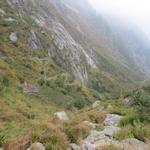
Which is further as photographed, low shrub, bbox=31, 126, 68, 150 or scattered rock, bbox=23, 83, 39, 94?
scattered rock, bbox=23, 83, 39, 94

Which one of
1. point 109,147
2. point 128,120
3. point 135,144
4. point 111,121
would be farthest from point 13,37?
point 109,147

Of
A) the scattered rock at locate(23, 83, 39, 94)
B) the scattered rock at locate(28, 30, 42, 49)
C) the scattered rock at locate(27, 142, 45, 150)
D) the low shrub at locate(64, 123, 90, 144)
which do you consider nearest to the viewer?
the scattered rock at locate(27, 142, 45, 150)

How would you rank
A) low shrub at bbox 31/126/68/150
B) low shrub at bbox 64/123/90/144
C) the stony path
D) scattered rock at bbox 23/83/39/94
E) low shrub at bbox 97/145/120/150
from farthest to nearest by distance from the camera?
scattered rock at bbox 23/83/39/94, low shrub at bbox 64/123/90/144, the stony path, low shrub at bbox 97/145/120/150, low shrub at bbox 31/126/68/150

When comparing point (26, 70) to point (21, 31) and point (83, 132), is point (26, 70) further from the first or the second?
point (83, 132)

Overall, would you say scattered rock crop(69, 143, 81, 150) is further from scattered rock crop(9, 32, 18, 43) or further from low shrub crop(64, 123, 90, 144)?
scattered rock crop(9, 32, 18, 43)

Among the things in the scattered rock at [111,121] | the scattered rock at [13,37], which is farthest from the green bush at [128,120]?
the scattered rock at [13,37]

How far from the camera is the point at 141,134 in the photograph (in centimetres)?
1408

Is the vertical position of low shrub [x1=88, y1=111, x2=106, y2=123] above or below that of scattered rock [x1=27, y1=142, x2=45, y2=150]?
below

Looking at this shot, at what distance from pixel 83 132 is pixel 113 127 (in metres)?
2.78

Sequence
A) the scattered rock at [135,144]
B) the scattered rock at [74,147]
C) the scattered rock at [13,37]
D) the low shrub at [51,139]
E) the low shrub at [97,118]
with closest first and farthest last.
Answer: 1. the low shrub at [51,139]
2. the scattered rock at [74,147]
3. the scattered rock at [135,144]
4. the low shrub at [97,118]
5. the scattered rock at [13,37]

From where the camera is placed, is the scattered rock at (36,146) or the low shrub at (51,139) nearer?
the scattered rock at (36,146)

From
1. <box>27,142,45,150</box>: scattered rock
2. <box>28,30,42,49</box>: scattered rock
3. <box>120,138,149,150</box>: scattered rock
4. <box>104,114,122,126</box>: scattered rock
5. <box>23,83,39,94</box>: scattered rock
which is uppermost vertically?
<box>120,138,149,150</box>: scattered rock

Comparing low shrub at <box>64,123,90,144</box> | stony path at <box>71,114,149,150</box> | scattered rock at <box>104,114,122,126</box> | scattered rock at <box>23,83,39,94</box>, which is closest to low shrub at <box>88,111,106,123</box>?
scattered rock at <box>104,114,122,126</box>

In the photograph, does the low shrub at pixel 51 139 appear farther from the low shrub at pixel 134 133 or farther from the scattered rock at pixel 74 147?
the low shrub at pixel 134 133
